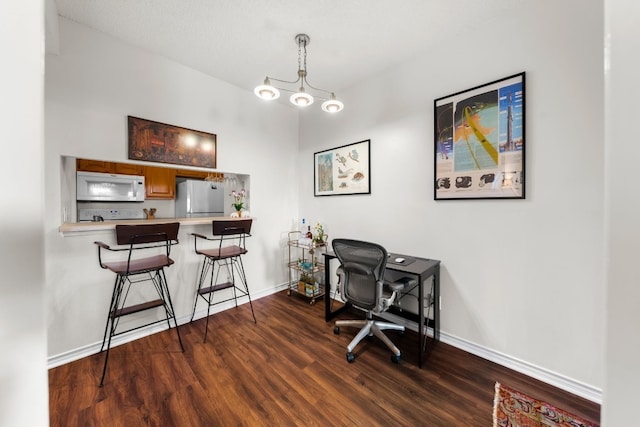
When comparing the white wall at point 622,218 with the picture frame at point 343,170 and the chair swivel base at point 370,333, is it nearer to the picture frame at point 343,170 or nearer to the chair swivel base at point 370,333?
the chair swivel base at point 370,333

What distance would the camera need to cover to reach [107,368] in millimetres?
1871

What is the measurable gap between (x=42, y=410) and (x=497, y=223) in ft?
8.01

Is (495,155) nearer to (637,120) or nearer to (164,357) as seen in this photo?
(637,120)

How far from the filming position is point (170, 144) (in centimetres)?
246

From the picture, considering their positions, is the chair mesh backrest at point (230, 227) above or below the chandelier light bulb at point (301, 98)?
below

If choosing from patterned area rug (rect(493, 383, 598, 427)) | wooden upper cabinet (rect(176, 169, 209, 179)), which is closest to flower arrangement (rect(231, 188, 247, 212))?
wooden upper cabinet (rect(176, 169, 209, 179))

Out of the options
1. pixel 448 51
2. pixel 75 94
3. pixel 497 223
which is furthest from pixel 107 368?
pixel 448 51

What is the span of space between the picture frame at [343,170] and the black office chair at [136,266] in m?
1.90

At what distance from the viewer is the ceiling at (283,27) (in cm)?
180

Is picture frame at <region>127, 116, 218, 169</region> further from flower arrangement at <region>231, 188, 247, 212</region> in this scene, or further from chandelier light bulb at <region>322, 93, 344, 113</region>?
chandelier light bulb at <region>322, 93, 344, 113</region>

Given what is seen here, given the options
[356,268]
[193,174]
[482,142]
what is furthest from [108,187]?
[482,142]

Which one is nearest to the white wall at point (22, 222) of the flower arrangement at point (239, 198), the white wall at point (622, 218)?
the white wall at point (622, 218)

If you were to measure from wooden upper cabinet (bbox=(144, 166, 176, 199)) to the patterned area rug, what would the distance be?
3718 mm

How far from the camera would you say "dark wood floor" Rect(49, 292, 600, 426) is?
147cm
